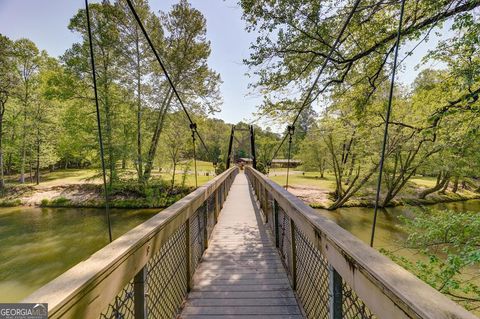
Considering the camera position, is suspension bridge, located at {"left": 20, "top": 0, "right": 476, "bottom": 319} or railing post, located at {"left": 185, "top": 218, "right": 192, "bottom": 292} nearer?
suspension bridge, located at {"left": 20, "top": 0, "right": 476, "bottom": 319}

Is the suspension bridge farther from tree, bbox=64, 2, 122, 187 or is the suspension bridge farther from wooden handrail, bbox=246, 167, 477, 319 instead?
tree, bbox=64, 2, 122, 187

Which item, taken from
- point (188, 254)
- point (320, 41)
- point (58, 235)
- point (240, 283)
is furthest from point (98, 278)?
point (58, 235)

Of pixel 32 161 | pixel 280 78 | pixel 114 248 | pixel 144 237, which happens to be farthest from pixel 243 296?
pixel 32 161

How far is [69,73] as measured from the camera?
35.0 ft

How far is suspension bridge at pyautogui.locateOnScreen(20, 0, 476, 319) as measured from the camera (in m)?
0.58

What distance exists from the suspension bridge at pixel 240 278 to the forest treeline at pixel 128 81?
7.51m

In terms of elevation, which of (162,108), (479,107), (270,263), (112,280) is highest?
(162,108)

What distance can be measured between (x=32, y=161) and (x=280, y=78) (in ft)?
60.7

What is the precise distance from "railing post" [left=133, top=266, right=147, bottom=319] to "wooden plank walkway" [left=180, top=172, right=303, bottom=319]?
0.65m

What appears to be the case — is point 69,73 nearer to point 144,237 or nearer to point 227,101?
point 227,101

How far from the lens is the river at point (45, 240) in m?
5.44

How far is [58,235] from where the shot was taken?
26.7 feet
